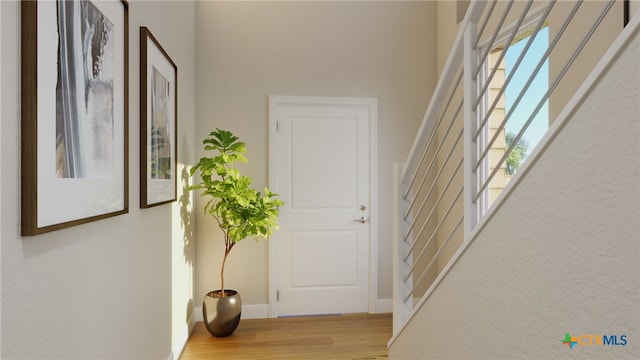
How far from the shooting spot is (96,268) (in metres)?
1.45

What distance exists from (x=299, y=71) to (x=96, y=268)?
262cm

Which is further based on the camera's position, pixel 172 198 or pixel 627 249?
pixel 172 198

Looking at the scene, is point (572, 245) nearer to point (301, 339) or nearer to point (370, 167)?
point (301, 339)

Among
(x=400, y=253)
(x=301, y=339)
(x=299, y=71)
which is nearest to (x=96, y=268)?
(x=400, y=253)

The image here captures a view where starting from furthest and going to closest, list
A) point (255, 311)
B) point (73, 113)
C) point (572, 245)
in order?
point (255, 311)
point (73, 113)
point (572, 245)

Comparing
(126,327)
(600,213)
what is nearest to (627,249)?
(600,213)

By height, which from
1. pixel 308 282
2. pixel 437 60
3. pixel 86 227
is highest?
pixel 437 60

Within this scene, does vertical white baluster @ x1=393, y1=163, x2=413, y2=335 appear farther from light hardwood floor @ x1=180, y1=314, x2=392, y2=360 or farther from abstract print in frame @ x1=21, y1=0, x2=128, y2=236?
abstract print in frame @ x1=21, y1=0, x2=128, y2=236

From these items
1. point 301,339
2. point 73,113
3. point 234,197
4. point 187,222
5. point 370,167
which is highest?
point 73,113

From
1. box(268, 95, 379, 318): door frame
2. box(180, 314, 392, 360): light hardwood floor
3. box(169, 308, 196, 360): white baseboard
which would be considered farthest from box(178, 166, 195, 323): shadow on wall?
box(268, 95, 379, 318): door frame

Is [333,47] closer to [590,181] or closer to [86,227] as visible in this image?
[86,227]

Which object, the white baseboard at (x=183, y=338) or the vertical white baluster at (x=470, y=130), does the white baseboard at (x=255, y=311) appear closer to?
the white baseboard at (x=183, y=338)

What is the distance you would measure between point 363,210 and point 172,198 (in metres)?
1.82

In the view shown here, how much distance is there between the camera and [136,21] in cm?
191
